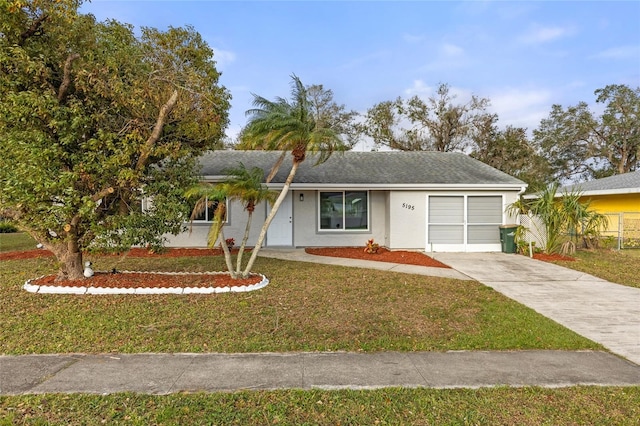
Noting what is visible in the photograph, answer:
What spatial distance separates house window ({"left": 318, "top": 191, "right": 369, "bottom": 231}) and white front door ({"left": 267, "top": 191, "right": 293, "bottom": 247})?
1114 mm

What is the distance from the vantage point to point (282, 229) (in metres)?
12.9

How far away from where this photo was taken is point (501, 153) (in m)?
30.2

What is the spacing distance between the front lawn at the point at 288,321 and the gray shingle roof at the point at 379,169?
562 cm

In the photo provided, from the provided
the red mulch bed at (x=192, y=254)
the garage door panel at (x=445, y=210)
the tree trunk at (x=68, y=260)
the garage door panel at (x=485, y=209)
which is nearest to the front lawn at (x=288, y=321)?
the red mulch bed at (x=192, y=254)

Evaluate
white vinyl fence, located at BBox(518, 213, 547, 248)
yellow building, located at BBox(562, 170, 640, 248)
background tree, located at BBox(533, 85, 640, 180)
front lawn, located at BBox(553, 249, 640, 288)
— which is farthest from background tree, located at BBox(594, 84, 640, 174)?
white vinyl fence, located at BBox(518, 213, 547, 248)

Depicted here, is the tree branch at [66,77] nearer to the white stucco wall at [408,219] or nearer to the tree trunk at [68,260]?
the tree trunk at [68,260]

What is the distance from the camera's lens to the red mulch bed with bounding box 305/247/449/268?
10258 mm

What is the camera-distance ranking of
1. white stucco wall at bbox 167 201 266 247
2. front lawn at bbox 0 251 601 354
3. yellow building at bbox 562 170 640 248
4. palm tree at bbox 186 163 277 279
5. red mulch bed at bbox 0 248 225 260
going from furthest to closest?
yellow building at bbox 562 170 640 248 < white stucco wall at bbox 167 201 266 247 < red mulch bed at bbox 0 248 225 260 < palm tree at bbox 186 163 277 279 < front lawn at bbox 0 251 601 354

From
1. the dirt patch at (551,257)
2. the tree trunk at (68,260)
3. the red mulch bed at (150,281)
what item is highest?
the tree trunk at (68,260)

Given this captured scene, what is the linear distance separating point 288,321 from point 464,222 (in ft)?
30.1

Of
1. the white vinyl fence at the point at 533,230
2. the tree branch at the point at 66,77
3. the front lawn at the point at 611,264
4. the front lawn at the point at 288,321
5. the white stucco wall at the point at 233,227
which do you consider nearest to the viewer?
the front lawn at the point at 288,321

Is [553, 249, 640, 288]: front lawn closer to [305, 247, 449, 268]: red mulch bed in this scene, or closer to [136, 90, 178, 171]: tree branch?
[305, 247, 449, 268]: red mulch bed

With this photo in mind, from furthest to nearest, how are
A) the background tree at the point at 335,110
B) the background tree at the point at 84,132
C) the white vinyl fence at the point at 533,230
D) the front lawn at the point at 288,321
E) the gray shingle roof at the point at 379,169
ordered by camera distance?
the background tree at the point at 335,110 < the gray shingle roof at the point at 379,169 < the white vinyl fence at the point at 533,230 < the background tree at the point at 84,132 < the front lawn at the point at 288,321

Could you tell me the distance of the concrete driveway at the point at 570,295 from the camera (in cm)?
495
